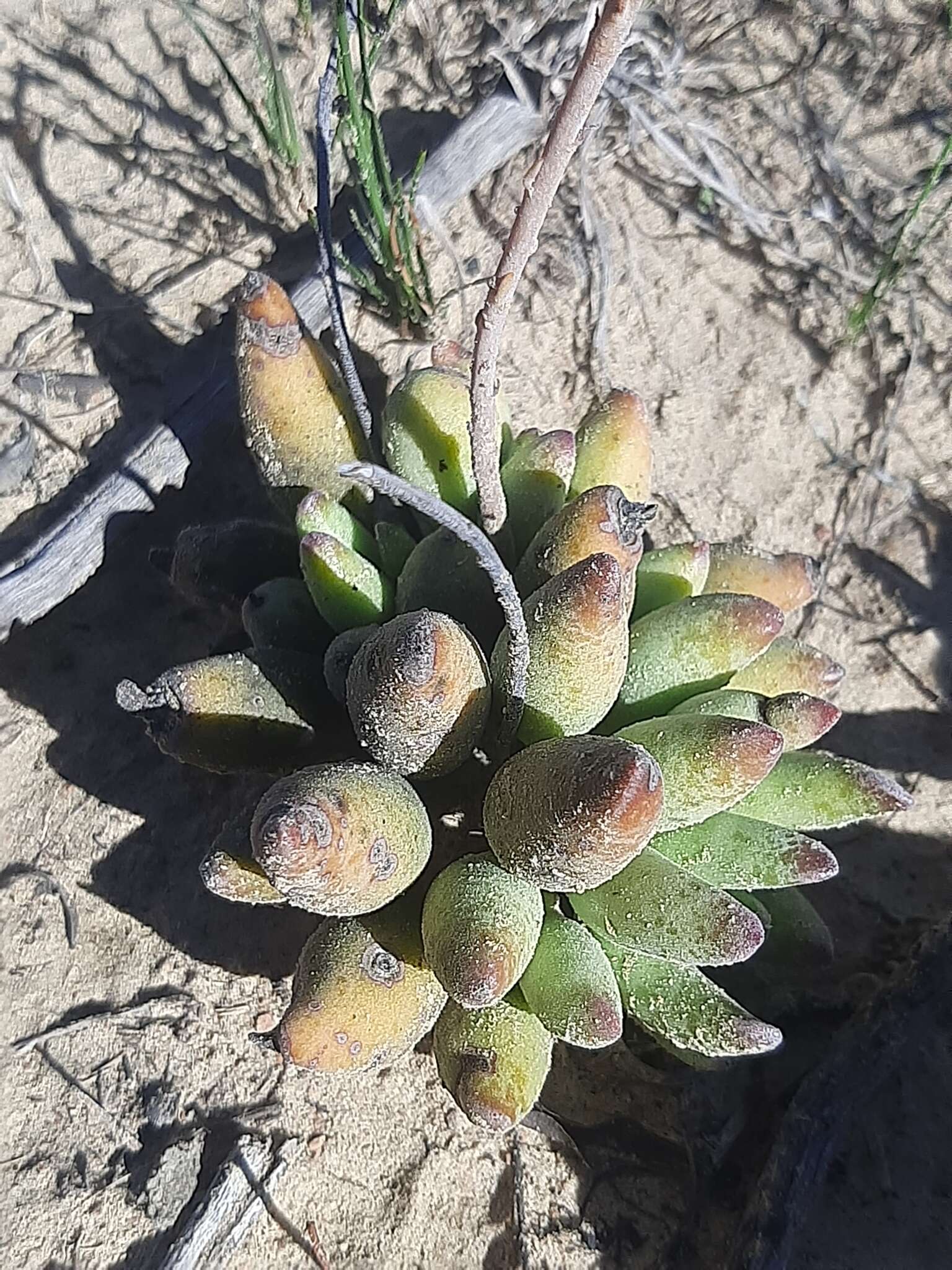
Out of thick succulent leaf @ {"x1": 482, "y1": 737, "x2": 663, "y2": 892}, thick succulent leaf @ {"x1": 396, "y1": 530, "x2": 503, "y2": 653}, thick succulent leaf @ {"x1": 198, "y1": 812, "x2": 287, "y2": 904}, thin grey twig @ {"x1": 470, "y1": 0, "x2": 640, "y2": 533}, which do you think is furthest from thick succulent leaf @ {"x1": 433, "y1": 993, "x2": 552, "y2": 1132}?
thin grey twig @ {"x1": 470, "y1": 0, "x2": 640, "y2": 533}

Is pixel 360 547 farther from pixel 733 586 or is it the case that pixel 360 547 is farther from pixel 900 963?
pixel 900 963

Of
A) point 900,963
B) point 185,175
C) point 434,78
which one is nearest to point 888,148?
point 434,78

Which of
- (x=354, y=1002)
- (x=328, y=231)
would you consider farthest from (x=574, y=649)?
(x=328, y=231)

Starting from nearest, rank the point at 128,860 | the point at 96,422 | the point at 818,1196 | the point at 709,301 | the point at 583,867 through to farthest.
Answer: the point at 583,867 < the point at 818,1196 < the point at 128,860 < the point at 96,422 < the point at 709,301

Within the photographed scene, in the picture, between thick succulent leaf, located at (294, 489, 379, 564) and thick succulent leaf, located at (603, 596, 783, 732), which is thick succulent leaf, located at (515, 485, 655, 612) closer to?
thick succulent leaf, located at (603, 596, 783, 732)

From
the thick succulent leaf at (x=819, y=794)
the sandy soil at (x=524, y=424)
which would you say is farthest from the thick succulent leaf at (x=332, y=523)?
the thick succulent leaf at (x=819, y=794)

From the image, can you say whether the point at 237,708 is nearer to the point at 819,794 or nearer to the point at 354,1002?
the point at 354,1002
